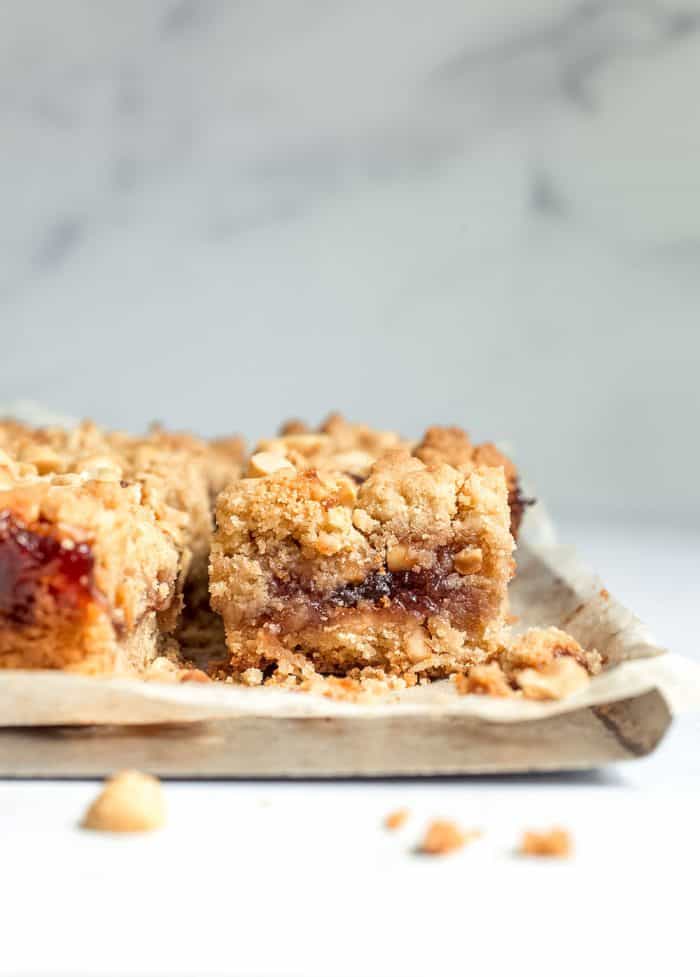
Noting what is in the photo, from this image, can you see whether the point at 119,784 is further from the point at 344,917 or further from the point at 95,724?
the point at 344,917

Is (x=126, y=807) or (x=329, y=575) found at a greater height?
(x=329, y=575)

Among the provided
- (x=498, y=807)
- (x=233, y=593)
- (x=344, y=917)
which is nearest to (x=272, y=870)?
(x=344, y=917)

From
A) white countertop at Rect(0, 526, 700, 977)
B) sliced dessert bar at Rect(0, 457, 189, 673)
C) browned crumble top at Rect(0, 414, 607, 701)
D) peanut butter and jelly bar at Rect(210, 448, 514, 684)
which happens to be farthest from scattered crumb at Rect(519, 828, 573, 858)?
sliced dessert bar at Rect(0, 457, 189, 673)

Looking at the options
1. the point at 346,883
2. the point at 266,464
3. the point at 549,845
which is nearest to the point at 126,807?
the point at 346,883

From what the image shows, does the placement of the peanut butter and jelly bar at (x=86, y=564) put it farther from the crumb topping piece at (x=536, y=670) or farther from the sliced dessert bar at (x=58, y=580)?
the crumb topping piece at (x=536, y=670)

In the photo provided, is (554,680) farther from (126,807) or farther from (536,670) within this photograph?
(126,807)

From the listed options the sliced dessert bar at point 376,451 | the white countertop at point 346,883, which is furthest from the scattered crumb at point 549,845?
the sliced dessert bar at point 376,451

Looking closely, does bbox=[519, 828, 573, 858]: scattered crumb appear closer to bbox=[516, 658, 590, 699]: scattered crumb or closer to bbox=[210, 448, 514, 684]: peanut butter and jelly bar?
bbox=[516, 658, 590, 699]: scattered crumb
